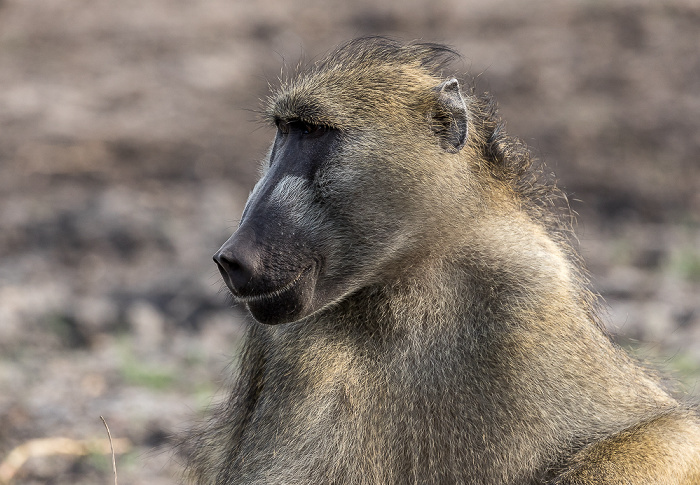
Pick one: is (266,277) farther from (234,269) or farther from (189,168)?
(189,168)

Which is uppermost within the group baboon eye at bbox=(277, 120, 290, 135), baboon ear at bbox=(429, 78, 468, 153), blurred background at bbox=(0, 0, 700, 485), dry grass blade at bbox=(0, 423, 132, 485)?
baboon ear at bbox=(429, 78, 468, 153)

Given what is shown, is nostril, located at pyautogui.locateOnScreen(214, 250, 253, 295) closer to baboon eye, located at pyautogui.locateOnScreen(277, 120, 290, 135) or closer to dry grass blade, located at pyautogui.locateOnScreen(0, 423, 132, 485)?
baboon eye, located at pyautogui.locateOnScreen(277, 120, 290, 135)

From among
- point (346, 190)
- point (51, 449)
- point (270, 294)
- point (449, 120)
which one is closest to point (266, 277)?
point (270, 294)

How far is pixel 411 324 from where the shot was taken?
8.86 ft

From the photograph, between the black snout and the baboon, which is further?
the baboon

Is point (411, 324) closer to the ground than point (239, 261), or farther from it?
closer to the ground

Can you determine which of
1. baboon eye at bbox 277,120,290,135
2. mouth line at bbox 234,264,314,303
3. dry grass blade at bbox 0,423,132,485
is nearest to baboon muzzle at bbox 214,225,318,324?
mouth line at bbox 234,264,314,303

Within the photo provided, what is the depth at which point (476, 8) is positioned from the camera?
470 inches

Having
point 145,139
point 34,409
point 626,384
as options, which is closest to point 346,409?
point 626,384

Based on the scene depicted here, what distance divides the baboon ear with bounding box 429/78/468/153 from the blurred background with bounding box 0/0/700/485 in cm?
106

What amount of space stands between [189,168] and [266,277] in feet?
21.4

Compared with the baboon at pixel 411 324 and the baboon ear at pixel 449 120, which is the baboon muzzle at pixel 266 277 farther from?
the baboon ear at pixel 449 120

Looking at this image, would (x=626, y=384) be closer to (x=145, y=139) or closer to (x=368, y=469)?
(x=368, y=469)

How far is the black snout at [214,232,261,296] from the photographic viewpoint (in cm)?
247
